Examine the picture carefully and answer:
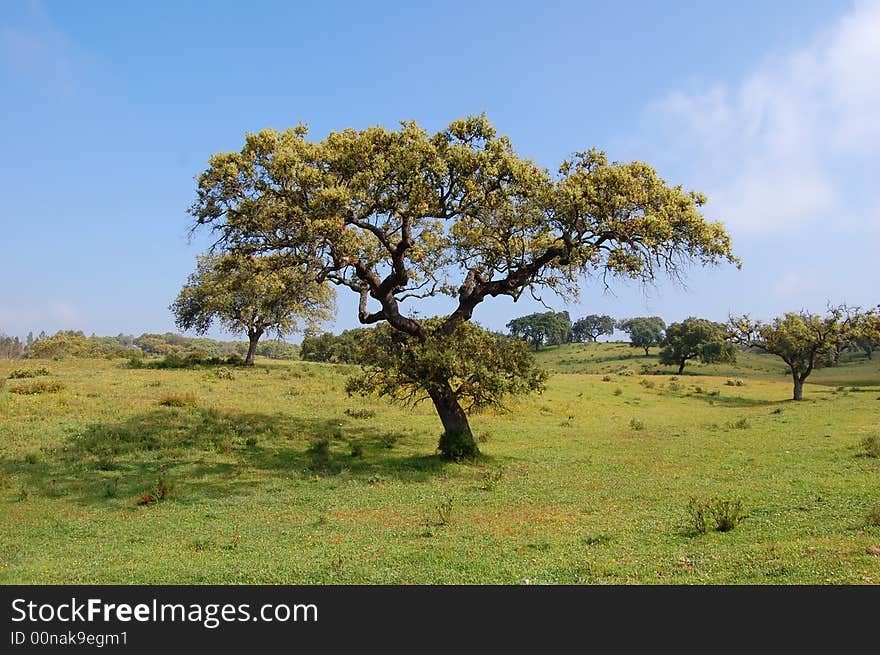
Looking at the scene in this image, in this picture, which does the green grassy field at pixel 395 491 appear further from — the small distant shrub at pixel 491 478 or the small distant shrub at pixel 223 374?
the small distant shrub at pixel 223 374

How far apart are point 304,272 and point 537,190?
9.56 metres

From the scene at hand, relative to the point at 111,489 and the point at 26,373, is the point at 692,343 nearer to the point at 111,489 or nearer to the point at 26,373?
the point at 26,373

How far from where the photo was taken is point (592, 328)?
7185 inches

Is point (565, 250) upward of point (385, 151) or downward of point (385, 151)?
downward

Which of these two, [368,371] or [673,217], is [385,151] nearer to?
[368,371]

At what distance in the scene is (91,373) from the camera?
43969 millimetres

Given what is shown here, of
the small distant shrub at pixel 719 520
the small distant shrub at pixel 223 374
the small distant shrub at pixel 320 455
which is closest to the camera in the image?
the small distant shrub at pixel 719 520

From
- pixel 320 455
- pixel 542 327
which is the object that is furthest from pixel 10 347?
pixel 320 455

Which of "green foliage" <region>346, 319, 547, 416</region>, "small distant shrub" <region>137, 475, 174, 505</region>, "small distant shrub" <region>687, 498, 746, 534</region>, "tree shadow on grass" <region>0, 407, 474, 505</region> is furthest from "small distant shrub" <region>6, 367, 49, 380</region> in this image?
"small distant shrub" <region>687, 498, 746, 534</region>

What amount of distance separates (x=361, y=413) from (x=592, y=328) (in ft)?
515

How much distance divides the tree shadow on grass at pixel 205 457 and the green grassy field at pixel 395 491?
4.6 inches

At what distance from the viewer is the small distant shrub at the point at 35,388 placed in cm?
3321

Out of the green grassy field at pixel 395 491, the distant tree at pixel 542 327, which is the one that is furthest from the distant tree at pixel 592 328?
the green grassy field at pixel 395 491
